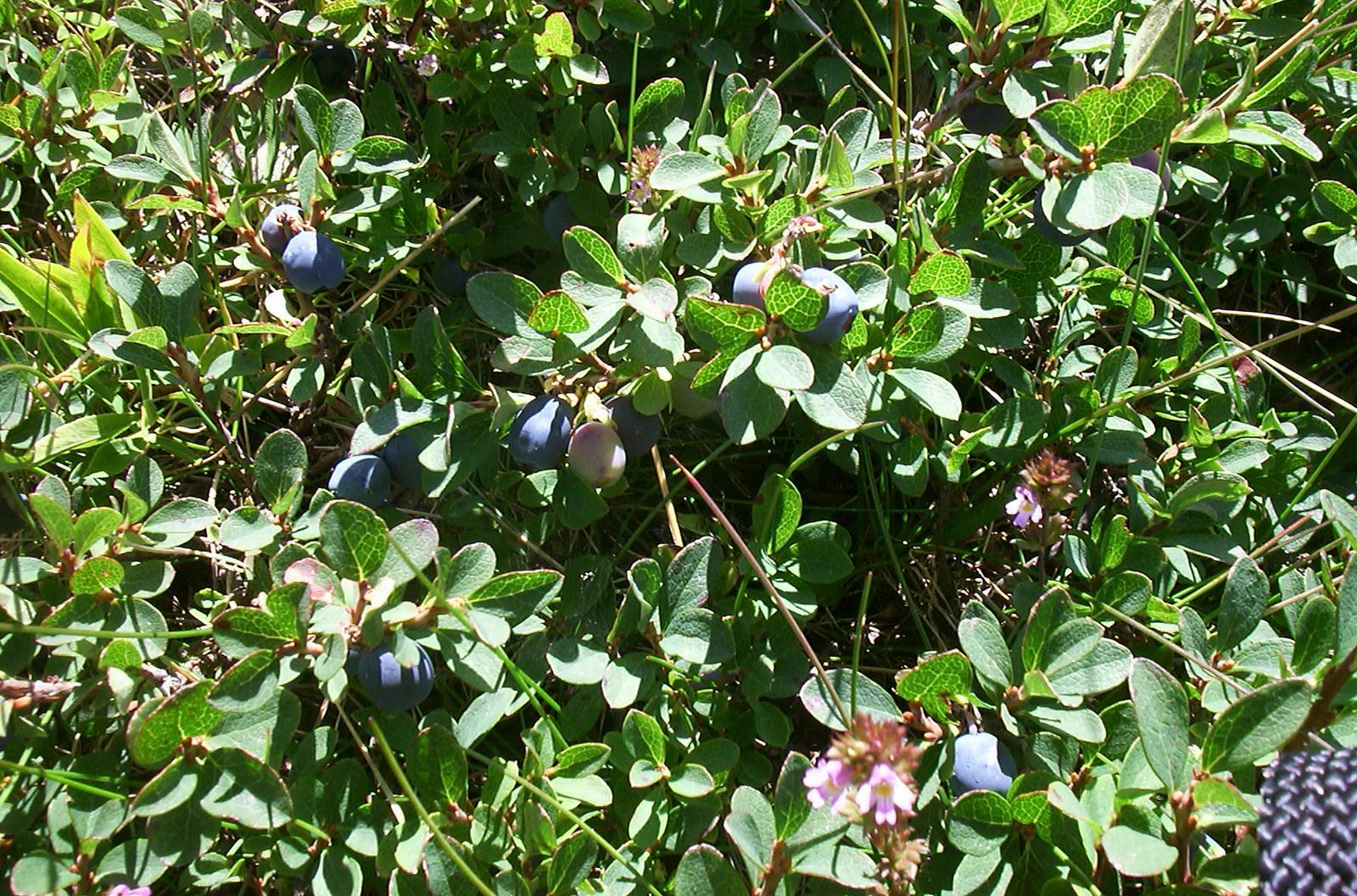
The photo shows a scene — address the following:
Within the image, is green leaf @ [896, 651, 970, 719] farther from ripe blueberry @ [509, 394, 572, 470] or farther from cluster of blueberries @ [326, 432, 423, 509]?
cluster of blueberries @ [326, 432, 423, 509]

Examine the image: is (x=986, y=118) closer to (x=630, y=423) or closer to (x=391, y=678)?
(x=630, y=423)

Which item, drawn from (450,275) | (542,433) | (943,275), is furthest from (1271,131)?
(450,275)

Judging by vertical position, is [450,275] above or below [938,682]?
above

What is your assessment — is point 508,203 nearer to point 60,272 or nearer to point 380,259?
point 380,259

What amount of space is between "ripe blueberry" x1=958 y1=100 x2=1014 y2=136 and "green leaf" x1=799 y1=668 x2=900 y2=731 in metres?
0.89

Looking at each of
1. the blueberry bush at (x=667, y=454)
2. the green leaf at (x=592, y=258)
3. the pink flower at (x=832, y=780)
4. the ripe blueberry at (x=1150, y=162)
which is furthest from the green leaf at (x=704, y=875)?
the ripe blueberry at (x=1150, y=162)

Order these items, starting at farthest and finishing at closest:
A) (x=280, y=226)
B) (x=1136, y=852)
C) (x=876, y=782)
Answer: (x=280, y=226)
(x=1136, y=852)
(x=876, y=782)

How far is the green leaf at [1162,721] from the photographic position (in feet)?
4.18

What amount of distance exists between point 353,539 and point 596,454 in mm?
355

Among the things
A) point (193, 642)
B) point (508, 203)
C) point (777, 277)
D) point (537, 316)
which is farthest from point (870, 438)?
point (193, 642)

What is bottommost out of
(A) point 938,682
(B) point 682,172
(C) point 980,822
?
(C) point 980,822

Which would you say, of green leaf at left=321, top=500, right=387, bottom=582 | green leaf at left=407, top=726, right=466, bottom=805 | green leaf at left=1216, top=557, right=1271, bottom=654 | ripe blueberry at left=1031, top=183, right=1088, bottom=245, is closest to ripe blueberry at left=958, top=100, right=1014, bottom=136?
ripe blueberry at left=1031, top=183, right=1088, bottom=245

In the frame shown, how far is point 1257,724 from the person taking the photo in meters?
1.25

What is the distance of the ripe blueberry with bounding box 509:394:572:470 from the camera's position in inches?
59.7
